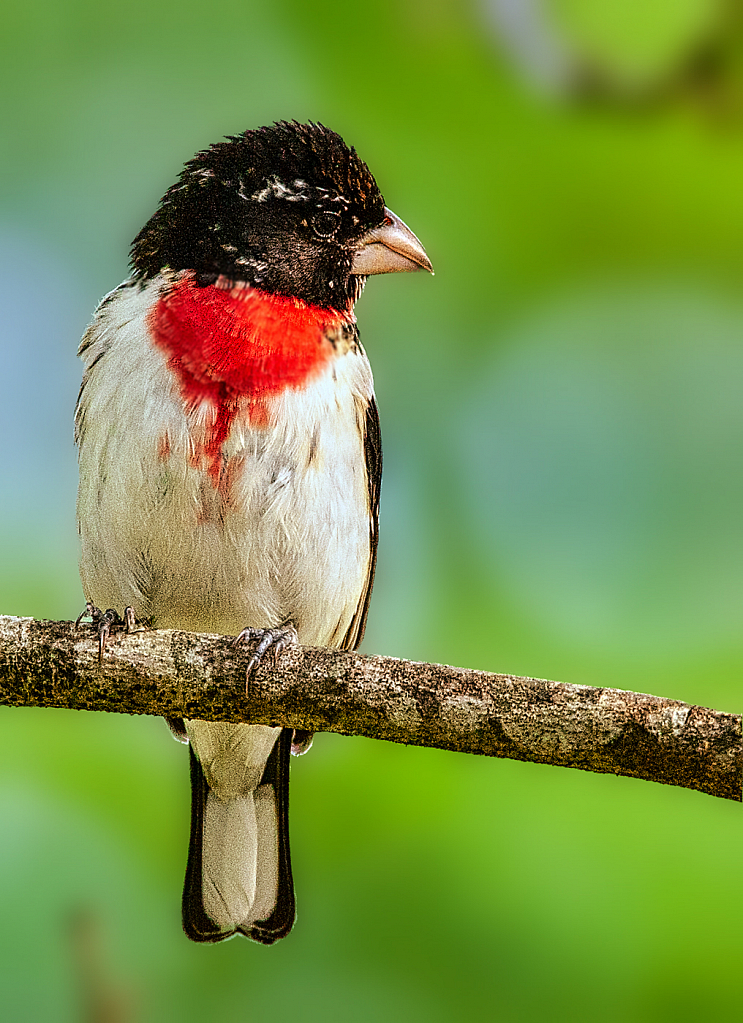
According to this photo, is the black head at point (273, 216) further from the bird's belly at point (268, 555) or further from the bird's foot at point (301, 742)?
the bird's foot at point (301, 742)

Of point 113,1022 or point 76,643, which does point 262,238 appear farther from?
A: point 113,1022

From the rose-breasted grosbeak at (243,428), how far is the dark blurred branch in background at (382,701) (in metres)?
0.33

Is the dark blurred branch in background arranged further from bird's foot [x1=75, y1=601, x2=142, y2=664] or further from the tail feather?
the tail feather

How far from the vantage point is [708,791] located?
88.9 inches

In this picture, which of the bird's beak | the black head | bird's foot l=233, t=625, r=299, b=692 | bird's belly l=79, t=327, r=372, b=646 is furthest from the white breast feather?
bird's foot l=233, t=625, r=299, b=692

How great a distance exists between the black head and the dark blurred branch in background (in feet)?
4.49

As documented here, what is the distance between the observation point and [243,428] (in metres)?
3.28

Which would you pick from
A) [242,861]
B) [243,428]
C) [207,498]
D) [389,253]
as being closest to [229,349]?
[243,428]

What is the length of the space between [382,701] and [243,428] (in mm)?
1155

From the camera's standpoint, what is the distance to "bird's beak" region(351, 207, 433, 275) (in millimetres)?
3702

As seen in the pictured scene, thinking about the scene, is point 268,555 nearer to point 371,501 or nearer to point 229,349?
point 371,501

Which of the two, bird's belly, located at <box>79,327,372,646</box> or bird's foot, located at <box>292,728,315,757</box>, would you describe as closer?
bird's belly, located at <box>79,327,372,646</box>

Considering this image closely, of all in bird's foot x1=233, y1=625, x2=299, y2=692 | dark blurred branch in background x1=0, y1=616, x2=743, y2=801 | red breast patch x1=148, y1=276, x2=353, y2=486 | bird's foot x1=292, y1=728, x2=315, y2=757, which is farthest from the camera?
bird's foot x1=292, y1=728, x2=315, y2=757

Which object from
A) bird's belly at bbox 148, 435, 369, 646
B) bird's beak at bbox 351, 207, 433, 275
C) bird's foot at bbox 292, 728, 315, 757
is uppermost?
bird's beak at bbox 351, 207, 433, 275
